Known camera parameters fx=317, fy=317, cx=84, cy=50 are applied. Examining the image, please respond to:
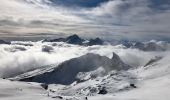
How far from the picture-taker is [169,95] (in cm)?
10381

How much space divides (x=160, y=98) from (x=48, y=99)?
4341 centimetres

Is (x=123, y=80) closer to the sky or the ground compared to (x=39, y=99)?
closer to the sky

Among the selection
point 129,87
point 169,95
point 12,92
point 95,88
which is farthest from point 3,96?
point 95,88

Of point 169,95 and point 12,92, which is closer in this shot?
point 12,92

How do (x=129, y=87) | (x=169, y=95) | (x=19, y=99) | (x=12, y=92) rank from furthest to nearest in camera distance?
(x=129, y=87)
(x=169, y=95)
(x=12, y=92)
(x=19, y=99)

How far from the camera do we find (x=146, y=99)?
9462 centimetres

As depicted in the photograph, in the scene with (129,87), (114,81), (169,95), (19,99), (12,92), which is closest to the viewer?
(19,99)

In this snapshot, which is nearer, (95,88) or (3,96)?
(3,96)

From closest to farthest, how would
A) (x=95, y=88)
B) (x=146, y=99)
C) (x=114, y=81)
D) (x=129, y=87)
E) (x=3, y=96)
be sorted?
(x=3, y=96) → (x=146, y=99) → (x=129, y=87) → (x=95, y=88) → (x=114, y=81)

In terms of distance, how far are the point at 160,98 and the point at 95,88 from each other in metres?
87.1

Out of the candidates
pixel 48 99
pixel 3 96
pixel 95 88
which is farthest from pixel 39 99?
pixel 95 88

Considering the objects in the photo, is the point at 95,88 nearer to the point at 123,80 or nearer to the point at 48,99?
the point at 123,80

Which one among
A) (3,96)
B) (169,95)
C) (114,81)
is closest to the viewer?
(3,96)

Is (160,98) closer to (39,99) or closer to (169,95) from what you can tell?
(169,95)
